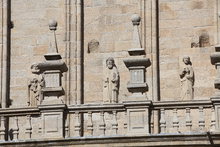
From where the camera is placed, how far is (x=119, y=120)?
36125mm

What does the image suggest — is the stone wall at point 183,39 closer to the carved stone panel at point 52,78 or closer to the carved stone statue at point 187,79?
the carved stone statue at point 187,79

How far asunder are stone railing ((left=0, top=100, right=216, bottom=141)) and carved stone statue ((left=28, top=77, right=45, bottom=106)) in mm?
1273

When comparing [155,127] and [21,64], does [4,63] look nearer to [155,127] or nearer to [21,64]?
[21,64]

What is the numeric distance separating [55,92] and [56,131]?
90 centimetres

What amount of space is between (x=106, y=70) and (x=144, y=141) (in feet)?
11.0

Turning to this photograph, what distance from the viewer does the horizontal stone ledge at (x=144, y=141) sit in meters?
34.8

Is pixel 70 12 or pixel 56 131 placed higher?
pixel 70 12

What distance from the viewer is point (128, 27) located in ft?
125

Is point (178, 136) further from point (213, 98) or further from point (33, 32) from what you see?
point (33, 32)

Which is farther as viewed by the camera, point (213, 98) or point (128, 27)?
point (128, 27)

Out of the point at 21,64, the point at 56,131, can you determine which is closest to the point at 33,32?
the point at 21,64

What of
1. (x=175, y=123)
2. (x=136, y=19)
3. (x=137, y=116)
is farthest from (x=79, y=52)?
(x=175, y=123)

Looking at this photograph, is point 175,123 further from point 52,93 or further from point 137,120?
point 52,93

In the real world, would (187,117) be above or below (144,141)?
above
